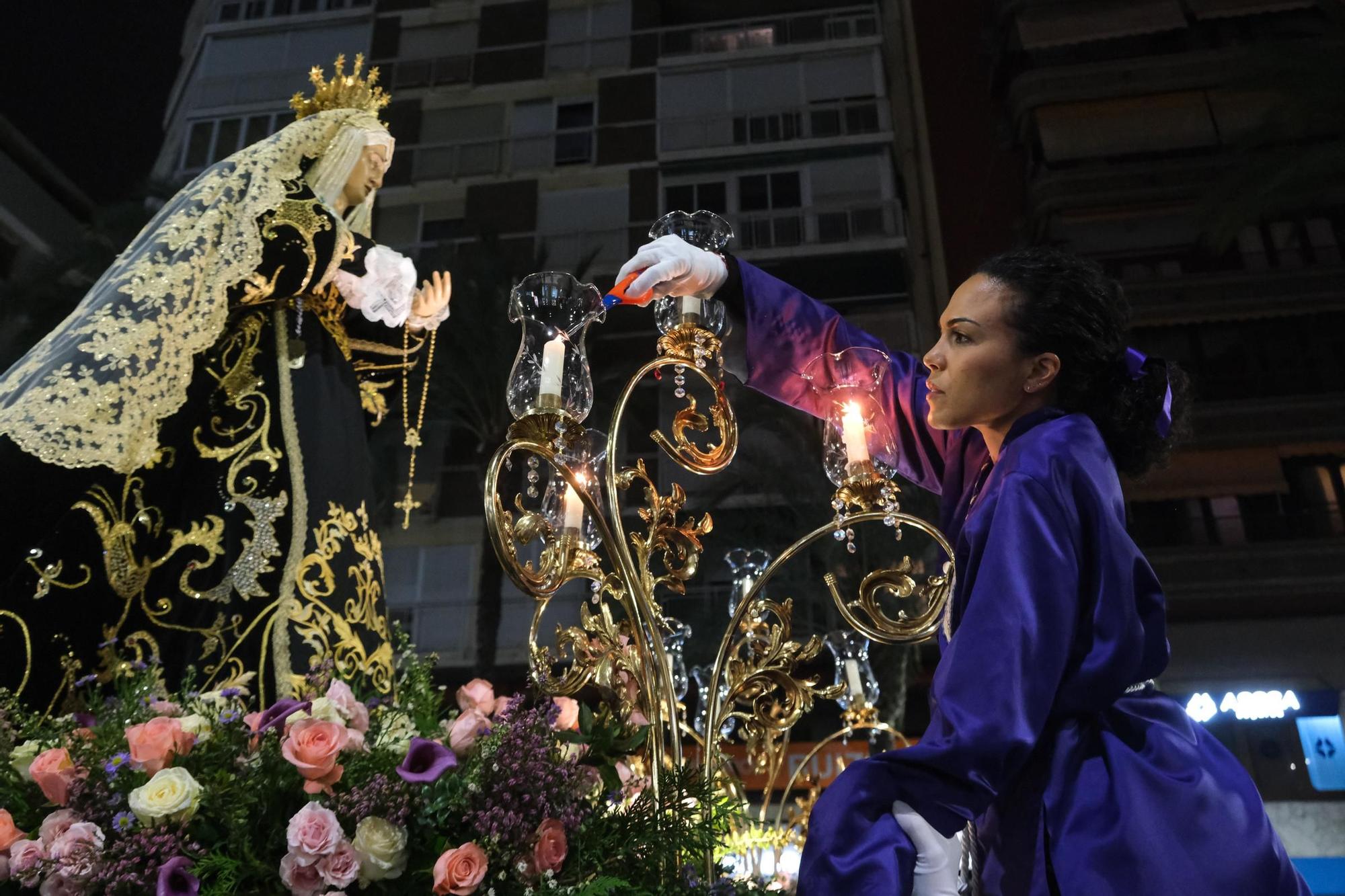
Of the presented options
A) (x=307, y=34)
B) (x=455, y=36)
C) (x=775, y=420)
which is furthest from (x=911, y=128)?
(x=307, y=34)

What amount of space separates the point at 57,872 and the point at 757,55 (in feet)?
32.6

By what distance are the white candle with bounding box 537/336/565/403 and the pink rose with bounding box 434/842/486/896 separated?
580mm

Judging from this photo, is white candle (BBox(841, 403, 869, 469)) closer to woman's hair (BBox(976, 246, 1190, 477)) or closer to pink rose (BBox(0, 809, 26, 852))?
woman's hair (BBox(976, 246, 1190, 477))

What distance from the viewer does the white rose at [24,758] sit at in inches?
48.8

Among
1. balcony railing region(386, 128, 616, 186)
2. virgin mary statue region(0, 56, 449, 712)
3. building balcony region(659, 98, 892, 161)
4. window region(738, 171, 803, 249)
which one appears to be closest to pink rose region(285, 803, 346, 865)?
virgin mary statue region(0, 56, 449, 712)

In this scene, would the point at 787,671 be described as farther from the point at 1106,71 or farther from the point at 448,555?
the point at 1106,71

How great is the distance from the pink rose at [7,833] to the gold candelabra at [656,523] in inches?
23.3

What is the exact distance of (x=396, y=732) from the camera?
4.25 feet

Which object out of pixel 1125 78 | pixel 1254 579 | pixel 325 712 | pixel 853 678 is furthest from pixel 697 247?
pixel 1125 78

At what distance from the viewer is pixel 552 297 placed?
1472 mm

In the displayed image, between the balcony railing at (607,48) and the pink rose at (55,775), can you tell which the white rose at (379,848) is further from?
the balcony railing at (607,48)

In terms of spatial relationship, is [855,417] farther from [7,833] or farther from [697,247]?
[7,833]

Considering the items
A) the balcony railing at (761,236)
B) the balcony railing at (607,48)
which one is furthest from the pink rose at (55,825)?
the balcony railing at (607,48)

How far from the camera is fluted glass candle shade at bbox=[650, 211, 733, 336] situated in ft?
5.34
